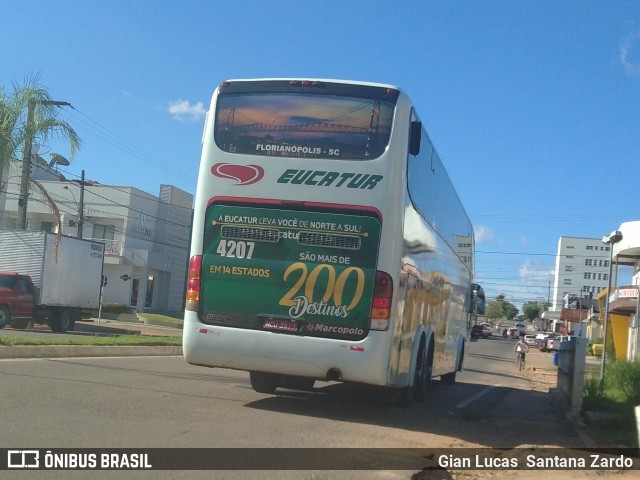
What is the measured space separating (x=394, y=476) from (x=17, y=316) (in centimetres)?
2301

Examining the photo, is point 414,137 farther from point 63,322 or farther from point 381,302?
point 63,322

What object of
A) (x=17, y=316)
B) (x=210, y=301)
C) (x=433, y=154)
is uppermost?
(x=433, y=154)

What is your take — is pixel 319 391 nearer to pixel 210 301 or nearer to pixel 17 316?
pixel 210 301

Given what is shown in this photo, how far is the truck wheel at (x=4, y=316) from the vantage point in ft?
84.3

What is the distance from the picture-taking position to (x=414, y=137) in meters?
9.72

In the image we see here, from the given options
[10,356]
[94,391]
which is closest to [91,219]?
[10,356]

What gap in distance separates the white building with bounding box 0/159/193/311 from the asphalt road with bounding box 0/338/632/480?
32453mm

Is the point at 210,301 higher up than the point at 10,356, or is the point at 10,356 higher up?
the point at 210,301

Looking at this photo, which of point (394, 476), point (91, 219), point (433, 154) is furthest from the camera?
point (91, 219)

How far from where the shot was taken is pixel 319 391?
13422mm

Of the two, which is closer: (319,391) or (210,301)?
(210,301)

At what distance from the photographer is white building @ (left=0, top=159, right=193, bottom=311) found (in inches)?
1807

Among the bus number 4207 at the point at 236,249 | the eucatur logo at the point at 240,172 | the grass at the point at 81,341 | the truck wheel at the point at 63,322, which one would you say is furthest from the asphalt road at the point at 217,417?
the truck wheel at the point at 63,322

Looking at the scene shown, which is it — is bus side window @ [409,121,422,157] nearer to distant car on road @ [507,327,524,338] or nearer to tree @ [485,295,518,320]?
distant car on road @ [507,327,524,338]
